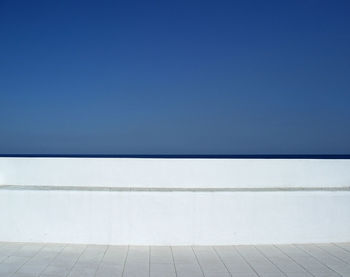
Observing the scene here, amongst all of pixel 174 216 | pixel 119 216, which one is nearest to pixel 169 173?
pixel 174 216

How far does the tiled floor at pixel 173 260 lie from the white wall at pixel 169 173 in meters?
1.06

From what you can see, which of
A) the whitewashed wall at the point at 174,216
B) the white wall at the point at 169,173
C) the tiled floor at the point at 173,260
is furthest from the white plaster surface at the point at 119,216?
the white wall at the point at 169,173

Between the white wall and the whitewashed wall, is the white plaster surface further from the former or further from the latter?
the white wall

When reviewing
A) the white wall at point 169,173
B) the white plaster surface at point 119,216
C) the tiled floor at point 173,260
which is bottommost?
the tiled floor at point 173,260

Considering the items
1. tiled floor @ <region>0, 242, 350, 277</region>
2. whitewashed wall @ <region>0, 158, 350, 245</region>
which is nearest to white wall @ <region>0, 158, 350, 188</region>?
whitewashed wall @ <region>0, 158, 350, 245</region>

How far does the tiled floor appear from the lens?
3.48 m

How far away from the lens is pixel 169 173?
503cm

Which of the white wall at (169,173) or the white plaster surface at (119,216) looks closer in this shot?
the white plaster surface at (119,216)

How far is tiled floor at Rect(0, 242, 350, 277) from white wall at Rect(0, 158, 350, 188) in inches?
41.7

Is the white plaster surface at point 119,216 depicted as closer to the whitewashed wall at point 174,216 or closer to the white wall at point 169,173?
the whitewashed wall at point 174,216

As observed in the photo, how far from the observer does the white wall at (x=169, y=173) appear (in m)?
5.02

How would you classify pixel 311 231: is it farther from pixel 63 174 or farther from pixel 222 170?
pixel 63 174

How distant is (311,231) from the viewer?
4492 mm

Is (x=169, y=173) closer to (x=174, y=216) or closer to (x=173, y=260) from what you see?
(x=174, y=216)
